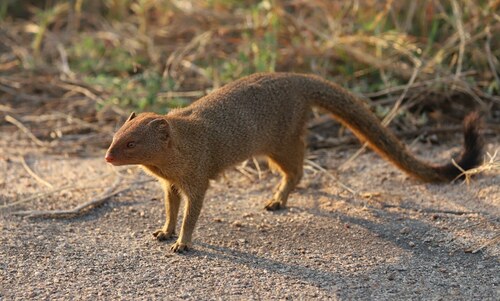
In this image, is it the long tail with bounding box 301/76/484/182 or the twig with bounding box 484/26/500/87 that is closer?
the long tail with bounding box 301/76/484/182

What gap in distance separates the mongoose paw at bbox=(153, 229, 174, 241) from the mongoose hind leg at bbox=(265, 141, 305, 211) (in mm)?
565

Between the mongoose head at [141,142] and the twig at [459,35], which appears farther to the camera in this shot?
the twig at [459,35]

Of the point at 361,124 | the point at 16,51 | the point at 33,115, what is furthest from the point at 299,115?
the point at 16,51

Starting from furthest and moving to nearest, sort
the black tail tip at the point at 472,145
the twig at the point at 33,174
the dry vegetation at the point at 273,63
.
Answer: the dry vegetation at the point at 273,63 < the twig at the point at 33,174 < the black tail tip at the point at 472,145

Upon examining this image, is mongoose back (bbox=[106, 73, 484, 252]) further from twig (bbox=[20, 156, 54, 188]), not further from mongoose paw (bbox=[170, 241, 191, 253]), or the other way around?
twig (bbox=[20, 156, 54, 188])

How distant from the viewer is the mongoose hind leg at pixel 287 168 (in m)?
3.46

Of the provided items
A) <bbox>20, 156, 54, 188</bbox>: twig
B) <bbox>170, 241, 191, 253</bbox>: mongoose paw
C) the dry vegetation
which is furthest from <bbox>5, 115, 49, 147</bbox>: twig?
<bbox>170, 241, 191, 253</bbox>: mongoose paw

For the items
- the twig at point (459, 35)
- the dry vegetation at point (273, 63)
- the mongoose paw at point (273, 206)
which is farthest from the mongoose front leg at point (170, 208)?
the twig at point (459, 35)

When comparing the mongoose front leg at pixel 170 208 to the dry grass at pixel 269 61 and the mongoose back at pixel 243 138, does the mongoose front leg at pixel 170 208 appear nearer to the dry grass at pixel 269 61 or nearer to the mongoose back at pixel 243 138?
the mongoose back at pixel 243 138

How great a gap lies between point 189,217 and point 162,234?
0.16 meters

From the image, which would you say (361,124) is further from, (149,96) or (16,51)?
(16,51)

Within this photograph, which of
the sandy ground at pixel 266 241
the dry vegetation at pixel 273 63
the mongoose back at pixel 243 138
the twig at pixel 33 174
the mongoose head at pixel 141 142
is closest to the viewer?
the sandy ground at pixel 266 241

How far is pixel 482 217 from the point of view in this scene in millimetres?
3090

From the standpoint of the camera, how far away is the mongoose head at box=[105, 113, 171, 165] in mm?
2762
